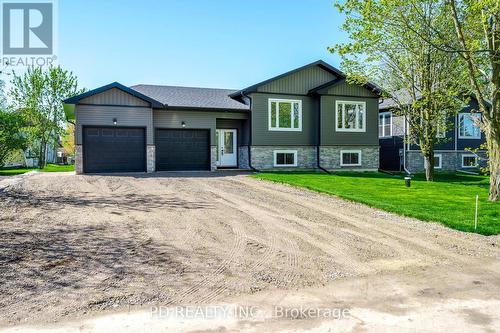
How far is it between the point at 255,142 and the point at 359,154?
636cm

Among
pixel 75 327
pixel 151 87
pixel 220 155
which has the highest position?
pixel 151 87

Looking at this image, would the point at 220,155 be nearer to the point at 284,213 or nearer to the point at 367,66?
the point at 367,66

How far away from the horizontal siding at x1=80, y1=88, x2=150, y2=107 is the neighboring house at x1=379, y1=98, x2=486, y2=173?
15242 mm

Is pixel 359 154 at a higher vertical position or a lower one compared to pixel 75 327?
higher

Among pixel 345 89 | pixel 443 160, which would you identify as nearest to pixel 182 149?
pixel 345 89

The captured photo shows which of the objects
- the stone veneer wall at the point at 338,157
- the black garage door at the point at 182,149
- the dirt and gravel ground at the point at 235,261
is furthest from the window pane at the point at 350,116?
the dirt and gravel ground at the point at 235,261

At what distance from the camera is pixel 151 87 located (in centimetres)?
2206

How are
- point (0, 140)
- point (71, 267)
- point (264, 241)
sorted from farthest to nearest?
1. point (0, 140)
2. point (264, 241)
3. point (71, 267)

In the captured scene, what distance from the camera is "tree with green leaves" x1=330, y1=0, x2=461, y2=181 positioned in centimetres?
1555

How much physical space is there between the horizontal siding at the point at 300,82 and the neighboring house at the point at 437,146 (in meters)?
5.25

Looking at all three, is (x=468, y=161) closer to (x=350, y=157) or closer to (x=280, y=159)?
(x=350, y=157)

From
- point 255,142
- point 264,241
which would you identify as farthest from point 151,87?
point 264,241

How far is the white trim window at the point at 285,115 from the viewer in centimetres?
2056

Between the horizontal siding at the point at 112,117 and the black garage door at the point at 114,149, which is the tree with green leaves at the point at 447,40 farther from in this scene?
the black garage door at the point at 114,149
